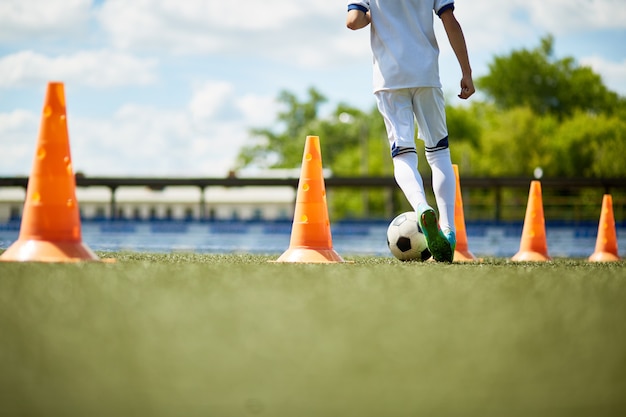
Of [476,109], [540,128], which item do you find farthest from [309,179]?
[476,109]

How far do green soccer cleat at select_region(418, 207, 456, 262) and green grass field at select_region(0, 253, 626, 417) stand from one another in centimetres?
172

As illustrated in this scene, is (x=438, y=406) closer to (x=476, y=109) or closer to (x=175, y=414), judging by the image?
(x=175, y=414)

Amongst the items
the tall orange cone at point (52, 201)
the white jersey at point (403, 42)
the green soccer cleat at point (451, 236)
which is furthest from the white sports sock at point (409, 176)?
the tall orange cone at point (52, 201)

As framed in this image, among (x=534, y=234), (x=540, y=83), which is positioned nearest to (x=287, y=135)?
(x=540, y=83)

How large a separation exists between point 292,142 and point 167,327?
110 metres

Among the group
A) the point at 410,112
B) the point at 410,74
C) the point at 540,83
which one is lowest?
the point at 410,112

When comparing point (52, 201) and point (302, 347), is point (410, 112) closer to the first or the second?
point (52, 201)

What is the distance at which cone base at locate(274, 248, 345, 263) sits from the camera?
6578mm

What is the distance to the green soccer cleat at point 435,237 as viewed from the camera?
6.11 metres

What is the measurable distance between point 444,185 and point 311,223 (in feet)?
3.62

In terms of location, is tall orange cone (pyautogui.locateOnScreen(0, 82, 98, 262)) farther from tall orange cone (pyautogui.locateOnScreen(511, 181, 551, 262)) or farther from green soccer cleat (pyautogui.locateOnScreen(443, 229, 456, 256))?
tall orange cone (pyautogui.locateOnScreen(511, 181, 551, 262))

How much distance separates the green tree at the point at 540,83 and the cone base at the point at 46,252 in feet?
319

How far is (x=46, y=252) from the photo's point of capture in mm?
5348

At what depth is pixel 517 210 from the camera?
51125 mm
